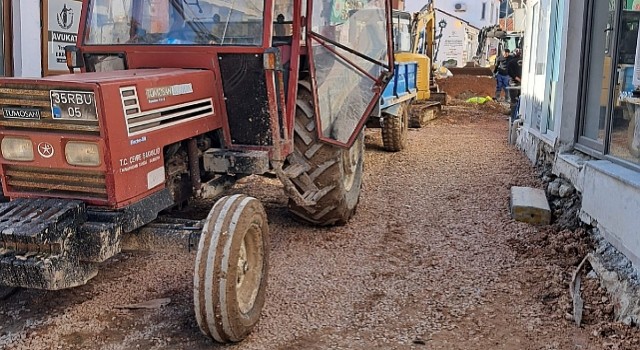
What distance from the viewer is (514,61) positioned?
1542 centimetres

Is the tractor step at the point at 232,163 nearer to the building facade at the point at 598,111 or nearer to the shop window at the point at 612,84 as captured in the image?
the building facade at the point at 598,111

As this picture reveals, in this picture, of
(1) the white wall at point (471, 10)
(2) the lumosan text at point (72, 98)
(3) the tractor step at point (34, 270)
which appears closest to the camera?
(3) the tractor step at point (34, 270)

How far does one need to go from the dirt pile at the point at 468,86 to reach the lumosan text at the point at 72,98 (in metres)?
17.4

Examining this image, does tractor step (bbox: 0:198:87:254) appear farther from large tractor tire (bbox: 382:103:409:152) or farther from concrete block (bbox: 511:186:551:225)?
large tractor tire (bbox: 382:103:409:152)

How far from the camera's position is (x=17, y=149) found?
350cm

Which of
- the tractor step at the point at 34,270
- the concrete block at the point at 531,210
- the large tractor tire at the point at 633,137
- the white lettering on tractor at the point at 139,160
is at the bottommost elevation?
the concrete block at the point at 531,210

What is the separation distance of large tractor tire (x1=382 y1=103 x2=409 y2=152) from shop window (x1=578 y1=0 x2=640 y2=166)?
444cm

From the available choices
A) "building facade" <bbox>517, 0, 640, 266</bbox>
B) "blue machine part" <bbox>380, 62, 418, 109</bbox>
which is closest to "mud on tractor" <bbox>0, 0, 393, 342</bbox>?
"building facade" <bbox>517, 0, 640, 266</bbox>

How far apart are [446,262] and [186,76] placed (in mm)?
2432

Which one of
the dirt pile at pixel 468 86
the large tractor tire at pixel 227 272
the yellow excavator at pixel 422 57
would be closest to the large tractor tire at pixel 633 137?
the large tractor tire at pixel 227 272

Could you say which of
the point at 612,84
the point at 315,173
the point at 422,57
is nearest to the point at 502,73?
the point at 422,57

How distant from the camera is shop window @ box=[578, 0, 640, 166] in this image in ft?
16.1

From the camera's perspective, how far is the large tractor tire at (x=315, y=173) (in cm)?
516

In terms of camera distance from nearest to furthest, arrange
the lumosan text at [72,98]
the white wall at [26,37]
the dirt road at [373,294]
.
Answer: the lumosan text at [72,98] < the dirt road at [373,294] < the white wall at [26,37]
